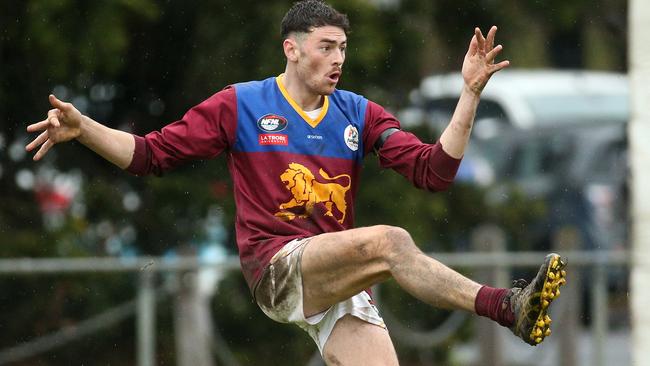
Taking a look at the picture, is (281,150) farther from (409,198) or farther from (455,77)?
(455,77)

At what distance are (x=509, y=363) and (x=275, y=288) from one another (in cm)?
613

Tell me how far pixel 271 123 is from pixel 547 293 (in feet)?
6.02

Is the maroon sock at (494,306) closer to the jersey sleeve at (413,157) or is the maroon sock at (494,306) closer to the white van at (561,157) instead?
the jersey sleeve at (413,157)

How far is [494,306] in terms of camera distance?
7.17m

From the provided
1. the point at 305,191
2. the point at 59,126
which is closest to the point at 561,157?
the point at 305,191

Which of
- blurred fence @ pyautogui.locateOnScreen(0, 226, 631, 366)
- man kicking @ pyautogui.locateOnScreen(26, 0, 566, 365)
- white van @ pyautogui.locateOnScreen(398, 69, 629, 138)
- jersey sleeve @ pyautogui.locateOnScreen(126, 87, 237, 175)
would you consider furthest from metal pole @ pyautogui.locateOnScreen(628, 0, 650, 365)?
white van @ pyautogui.locateOnScreen(398, 69, 629, 138)

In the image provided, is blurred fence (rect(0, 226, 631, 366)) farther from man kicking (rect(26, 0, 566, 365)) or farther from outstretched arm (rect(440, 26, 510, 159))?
outstretched arm (rect(440, 26, 510, 159))

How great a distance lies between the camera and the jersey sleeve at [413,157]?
311 inches

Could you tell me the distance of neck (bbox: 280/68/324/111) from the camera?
820cm

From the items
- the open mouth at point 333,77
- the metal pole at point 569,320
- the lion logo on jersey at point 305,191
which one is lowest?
the metal pole at point 569,320

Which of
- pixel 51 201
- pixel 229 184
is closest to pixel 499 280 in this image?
pixel 229 184

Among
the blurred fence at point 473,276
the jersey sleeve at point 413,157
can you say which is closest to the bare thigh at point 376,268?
the jersey sleeve at point 413,157

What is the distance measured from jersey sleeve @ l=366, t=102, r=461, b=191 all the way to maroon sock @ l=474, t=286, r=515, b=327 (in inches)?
34.2

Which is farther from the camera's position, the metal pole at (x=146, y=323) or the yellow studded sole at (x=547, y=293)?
the metal pole at (x=146, y=323)
